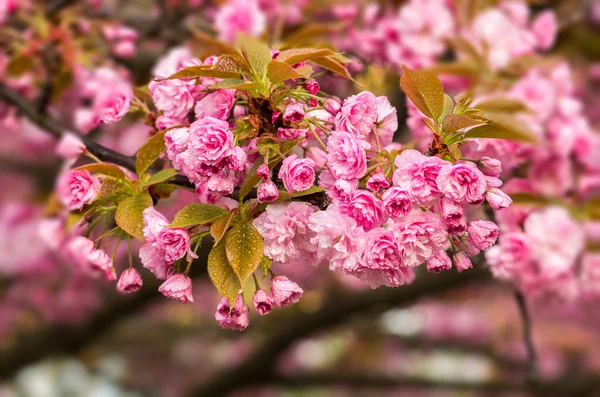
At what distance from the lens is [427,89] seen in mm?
733

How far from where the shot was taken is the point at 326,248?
697 millimetres

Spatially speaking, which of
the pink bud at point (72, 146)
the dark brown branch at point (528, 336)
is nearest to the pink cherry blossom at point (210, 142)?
the pink bud at point (72, 146)

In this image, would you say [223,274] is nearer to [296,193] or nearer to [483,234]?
[296,193]

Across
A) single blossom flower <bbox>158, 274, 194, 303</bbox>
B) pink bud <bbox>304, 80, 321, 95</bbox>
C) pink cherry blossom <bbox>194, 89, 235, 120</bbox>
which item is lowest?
single blossom flower <bbox>158, 274, 194, 303</bbox>

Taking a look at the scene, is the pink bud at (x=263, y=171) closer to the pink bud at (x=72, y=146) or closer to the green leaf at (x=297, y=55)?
the green leaf at (x=297, y=55)

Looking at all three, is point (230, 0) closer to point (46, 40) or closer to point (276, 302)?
point (46, 40)

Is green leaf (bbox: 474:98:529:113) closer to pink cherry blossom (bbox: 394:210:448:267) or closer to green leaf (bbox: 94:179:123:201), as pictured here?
pink cherry blossom (bbox: 394:210:448:267)

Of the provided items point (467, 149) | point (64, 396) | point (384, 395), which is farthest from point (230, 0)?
point (64, 396)

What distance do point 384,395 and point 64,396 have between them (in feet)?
10.2

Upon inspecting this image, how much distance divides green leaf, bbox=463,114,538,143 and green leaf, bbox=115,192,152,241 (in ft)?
1.31

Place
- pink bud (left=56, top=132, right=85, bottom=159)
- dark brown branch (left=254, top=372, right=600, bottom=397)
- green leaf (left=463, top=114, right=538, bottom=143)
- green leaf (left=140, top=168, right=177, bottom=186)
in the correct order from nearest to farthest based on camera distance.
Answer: green leaf (left=463, top=114, right=538, bottom=143) < green leaf (left=140, top=168, right=177, bottom=186) < pink bud (left=56, top=132, right=85, bottom=159) < dark brown branch (left=254, top=372, right=600, bottom=397)

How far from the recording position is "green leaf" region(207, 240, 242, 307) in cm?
69

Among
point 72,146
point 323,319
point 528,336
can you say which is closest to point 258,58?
point 72,146

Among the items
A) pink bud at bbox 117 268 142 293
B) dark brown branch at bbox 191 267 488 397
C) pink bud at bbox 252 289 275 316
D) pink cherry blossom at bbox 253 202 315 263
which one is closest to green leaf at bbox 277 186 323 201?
pink cherry blossom at bbox 253 202 315 263
